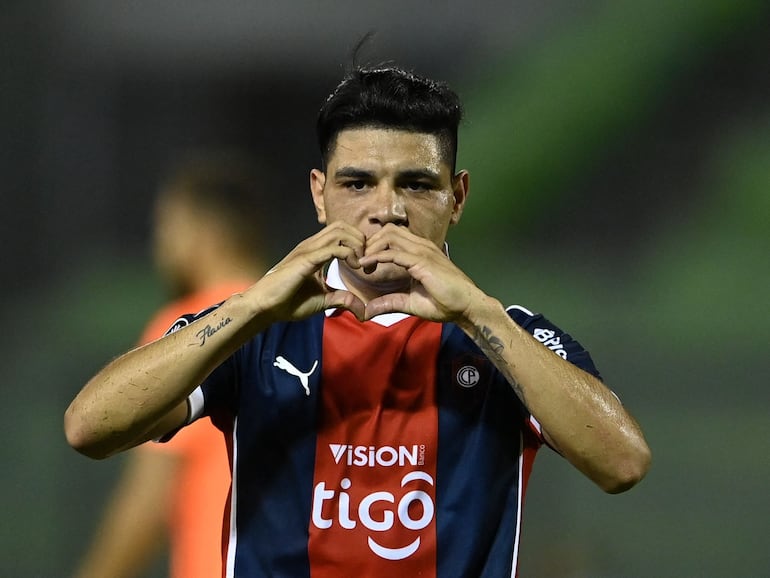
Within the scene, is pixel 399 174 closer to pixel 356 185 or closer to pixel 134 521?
pixel 356 185

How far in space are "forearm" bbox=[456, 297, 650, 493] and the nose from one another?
0.57 ft

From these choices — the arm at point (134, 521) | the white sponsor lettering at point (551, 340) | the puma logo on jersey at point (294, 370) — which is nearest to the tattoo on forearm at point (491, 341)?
the white sponsor lettering at point (551, 340)

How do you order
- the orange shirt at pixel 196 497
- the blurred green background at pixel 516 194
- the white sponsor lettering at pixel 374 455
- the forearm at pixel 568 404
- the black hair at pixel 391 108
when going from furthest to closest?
the blurred green background at pixel 516 194
the orange shirt at pixel 196 497
the black hair at pixel 391 108
the white sponsor lettering at pixel 374 455
the forearm at pixel 568 404

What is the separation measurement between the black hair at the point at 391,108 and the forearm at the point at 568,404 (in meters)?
0.31

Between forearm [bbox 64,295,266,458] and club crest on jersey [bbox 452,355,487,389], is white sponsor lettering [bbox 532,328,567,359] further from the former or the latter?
forearm [bbox 64,295,266,458]

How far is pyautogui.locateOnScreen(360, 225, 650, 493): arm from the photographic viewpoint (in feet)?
4.07

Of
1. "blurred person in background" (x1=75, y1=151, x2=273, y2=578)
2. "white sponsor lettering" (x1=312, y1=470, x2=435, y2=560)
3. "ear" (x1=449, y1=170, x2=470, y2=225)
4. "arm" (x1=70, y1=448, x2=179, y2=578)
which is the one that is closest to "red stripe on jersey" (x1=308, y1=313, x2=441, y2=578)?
"white sponsor lettering" (x1=312, y1=470, x2=435, y2=560)

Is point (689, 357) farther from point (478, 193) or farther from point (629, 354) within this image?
point (478, 193)

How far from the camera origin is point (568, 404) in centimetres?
124

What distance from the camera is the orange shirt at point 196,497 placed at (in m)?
2.30

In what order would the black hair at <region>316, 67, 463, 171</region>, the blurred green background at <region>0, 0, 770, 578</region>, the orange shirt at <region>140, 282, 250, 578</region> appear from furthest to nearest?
the blurred green background at <region>0, 0, 770, 578</region> < the orange shirt at <region>140, 282, 250, 578</region> < the black hair at <region>316, 67, 463, 171</region>

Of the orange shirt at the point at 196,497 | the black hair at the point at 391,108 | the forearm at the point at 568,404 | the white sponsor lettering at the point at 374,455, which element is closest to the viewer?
the forearm at the point at 568,404

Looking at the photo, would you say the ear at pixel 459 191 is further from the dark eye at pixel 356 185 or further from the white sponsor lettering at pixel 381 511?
the white sponsor lettering at pixel 381 511

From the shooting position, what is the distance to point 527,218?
8.32 feet
